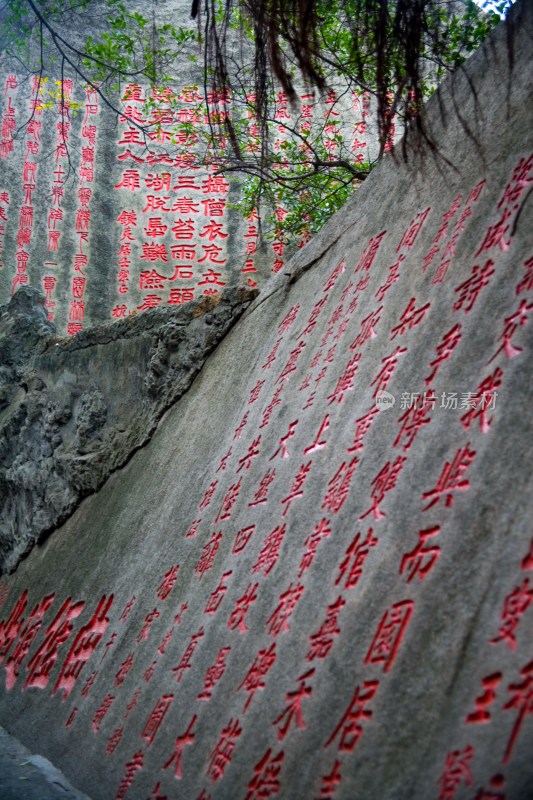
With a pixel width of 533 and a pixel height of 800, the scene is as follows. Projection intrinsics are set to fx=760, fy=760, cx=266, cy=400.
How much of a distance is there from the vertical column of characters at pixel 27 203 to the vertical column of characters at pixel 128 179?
686 millimetres

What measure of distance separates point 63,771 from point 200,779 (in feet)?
2.84

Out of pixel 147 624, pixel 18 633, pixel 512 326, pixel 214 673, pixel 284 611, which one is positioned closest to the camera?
pixel 512 326

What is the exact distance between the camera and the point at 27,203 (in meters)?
6.16

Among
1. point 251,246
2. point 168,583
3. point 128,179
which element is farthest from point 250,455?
point 128,179

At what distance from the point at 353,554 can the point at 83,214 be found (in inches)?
201

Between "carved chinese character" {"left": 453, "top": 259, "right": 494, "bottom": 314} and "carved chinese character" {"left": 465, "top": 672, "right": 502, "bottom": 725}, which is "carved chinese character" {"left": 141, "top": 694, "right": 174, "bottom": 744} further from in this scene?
"carved chinese character" {"left": 453, "top": 259, "right": 494, "bottom": 314}

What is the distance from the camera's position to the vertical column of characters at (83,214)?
5953 millimetres

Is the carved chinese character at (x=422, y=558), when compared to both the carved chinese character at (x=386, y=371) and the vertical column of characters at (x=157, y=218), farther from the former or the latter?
the vertical column of characters at (x=157, y=218)

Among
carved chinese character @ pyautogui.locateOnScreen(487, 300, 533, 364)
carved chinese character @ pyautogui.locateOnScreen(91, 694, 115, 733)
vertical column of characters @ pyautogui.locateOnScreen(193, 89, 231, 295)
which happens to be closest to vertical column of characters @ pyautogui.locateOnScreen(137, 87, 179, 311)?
vertical column of characters @ pyautogui.locateOnScreen(193, 89, 231, 295)

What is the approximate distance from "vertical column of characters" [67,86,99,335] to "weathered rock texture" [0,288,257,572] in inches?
17.3

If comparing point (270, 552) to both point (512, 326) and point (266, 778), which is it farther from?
point (512, 326)

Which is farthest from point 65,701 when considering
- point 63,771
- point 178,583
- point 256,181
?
point 256,181

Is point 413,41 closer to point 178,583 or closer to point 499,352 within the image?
point 499,352

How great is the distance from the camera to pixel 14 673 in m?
3.29
